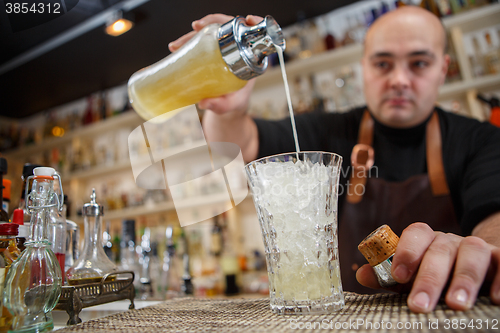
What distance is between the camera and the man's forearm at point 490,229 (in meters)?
0.69

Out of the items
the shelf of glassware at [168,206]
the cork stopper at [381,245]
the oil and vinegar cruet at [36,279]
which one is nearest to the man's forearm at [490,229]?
the cork stopper at [381,245]

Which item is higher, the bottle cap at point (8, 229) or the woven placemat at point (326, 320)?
the bottle cap at point (8, 229)

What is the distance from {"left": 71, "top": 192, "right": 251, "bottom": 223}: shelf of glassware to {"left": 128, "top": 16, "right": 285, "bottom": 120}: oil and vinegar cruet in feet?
4.50

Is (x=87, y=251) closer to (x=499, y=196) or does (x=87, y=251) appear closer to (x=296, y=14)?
(x=499, y=196)

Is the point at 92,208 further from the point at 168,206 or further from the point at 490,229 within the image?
the point at 168,206

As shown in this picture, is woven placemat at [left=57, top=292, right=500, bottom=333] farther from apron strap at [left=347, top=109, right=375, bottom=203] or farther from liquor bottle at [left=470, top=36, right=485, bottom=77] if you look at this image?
liquor bottle at [left=470, top=36, right=485, bottom=77]

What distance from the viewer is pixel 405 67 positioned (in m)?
1.37

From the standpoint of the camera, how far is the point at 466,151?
128 centimetres

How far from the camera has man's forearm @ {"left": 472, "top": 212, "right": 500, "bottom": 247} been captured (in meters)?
0.69

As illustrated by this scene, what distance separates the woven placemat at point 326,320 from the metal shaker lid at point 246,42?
1.50 feet

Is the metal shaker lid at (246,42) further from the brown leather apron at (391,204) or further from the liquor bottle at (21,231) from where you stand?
the brown leather apron at (391,204)

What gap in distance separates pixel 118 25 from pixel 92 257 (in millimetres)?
2087

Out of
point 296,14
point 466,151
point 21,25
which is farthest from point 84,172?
point 466,151

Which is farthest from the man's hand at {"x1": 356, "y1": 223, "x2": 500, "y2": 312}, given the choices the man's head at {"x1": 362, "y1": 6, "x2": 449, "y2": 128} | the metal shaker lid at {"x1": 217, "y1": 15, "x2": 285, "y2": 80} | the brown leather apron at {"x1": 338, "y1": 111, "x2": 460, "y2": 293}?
the man's head at {"x1": 362, "y1": 6, "x2": 449, "y2": 128}
